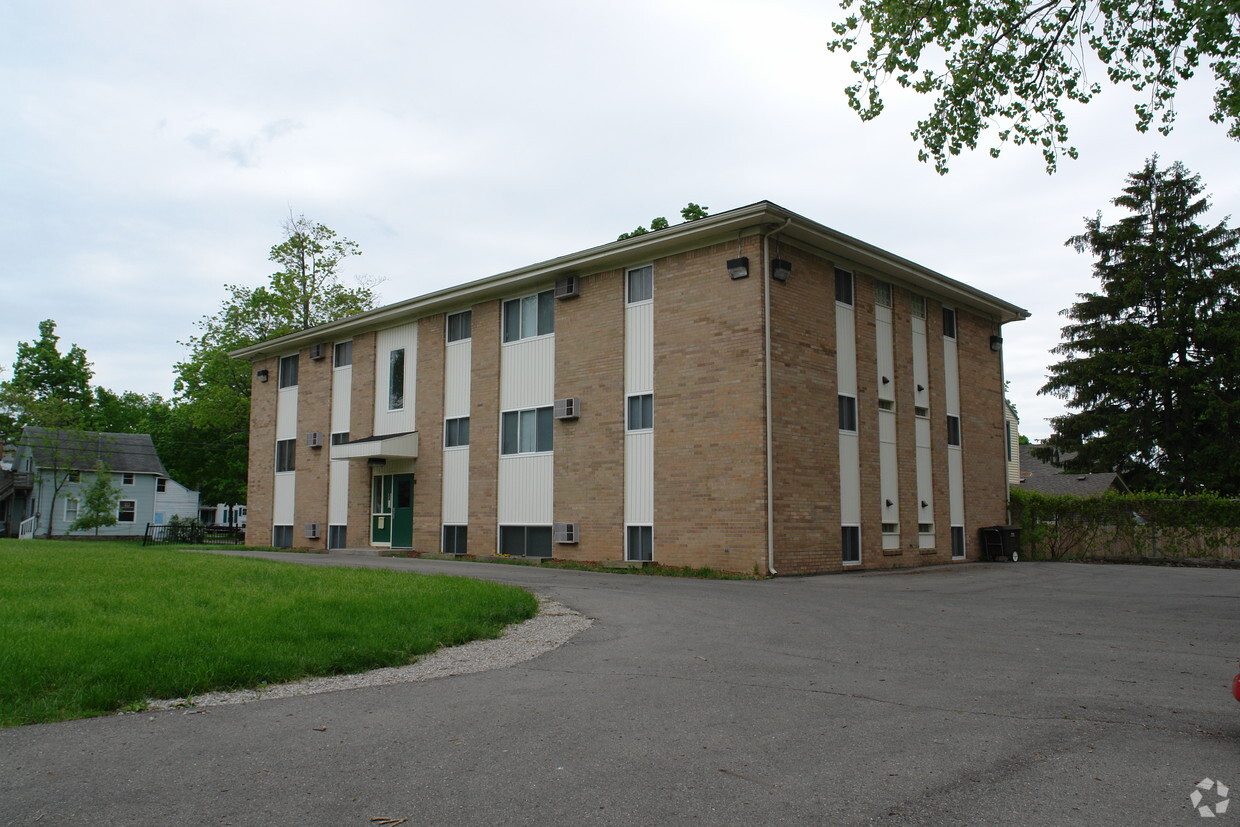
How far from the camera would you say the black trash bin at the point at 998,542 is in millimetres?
23156

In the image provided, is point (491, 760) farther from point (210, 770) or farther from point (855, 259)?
point (855, 259)

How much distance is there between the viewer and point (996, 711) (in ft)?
18.9

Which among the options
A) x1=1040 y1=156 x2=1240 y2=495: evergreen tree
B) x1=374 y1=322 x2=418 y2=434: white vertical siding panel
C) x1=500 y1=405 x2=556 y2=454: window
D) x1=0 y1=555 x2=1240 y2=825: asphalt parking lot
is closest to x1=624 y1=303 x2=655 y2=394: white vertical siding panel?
x1=500 y1=405 x2=556 y2=454: window

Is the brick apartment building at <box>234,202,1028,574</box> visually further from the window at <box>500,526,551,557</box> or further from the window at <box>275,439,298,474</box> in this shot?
the window at <box>275,439,298,474</box>

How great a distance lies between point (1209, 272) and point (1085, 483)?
36.7 ft

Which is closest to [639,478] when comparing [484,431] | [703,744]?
[484,431]

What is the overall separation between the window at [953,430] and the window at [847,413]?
15.4ft

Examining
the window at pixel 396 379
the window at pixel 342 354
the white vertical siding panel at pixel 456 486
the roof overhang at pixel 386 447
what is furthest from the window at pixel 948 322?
the window at pixel 342 354

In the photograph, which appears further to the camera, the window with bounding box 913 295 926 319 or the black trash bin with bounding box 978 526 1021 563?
the black trash bin with bounding box 978 526 1021 563

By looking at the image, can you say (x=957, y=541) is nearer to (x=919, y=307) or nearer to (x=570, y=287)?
(x=919, y=307)

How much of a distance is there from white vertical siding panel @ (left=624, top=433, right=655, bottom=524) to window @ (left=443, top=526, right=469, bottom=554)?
5688mm

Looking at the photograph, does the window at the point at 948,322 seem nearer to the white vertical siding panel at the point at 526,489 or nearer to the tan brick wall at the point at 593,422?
the tan brick wall at the point at 593,422

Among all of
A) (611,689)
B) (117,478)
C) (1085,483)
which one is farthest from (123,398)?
(611,689)

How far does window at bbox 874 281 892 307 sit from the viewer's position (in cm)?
2067
